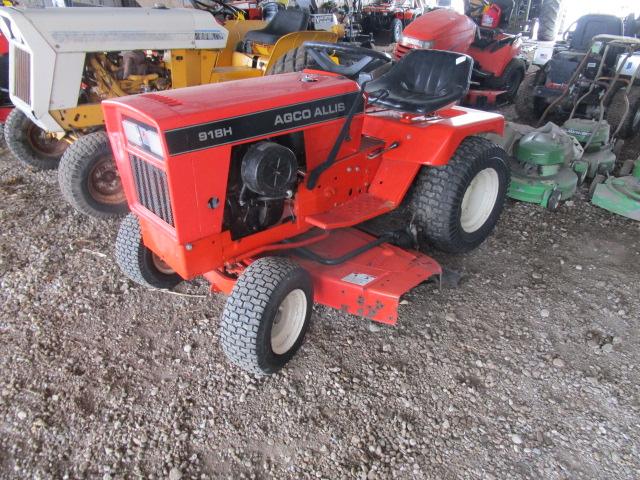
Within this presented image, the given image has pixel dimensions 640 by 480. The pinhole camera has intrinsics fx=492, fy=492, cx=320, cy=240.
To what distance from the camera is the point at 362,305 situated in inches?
89.7

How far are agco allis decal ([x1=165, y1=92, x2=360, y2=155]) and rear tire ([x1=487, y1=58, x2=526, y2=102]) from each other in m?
4.40

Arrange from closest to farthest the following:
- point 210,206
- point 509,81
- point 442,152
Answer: point 210,206 < point 442,152 < point 509,81

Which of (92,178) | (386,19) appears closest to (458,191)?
(92,178)

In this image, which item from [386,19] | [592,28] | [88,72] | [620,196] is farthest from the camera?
[386,19]

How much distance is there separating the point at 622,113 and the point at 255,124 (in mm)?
4506

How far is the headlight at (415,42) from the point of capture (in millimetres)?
5405

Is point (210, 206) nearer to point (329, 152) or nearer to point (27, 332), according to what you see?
point (329, 152)

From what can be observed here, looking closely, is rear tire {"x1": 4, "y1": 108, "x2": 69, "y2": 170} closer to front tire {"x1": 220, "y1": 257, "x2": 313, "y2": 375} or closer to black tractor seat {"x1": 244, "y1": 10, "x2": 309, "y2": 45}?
black tractor seat {"x1": 244, "y1": 10, "x2": 309, "y2": 45}

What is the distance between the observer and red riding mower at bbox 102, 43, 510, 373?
6.33 ft

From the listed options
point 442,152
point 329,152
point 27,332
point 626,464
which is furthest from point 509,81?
point 27,332

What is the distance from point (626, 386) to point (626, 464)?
1.46 feet

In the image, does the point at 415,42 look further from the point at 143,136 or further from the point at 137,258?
the point at 143,136

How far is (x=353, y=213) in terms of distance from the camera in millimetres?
2555

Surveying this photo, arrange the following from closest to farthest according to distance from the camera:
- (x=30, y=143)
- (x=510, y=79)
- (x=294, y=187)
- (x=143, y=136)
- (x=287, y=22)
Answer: (x=143, y=136) < (x=294, y=187) < (x=30, y=143) < (x=287, y=22) < (x=510, y=79)
